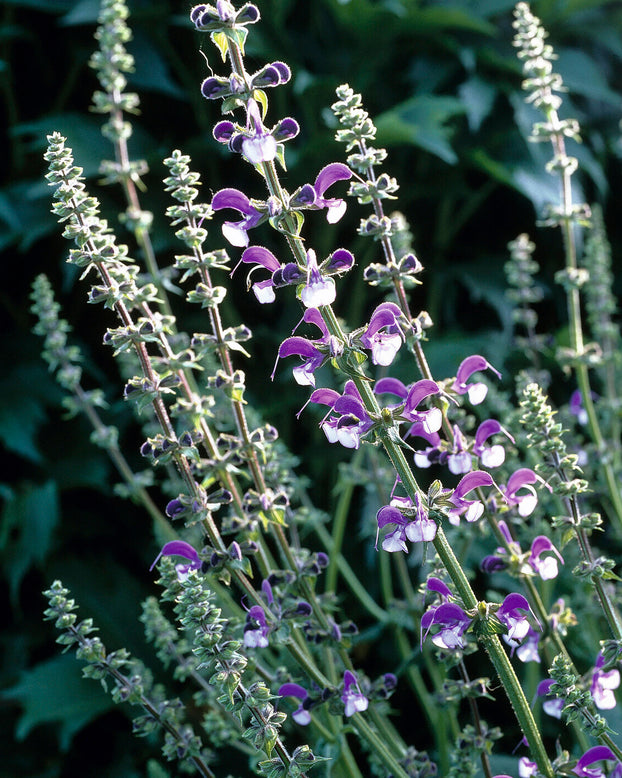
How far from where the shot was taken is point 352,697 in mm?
542

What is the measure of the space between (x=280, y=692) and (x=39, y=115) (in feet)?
4.60

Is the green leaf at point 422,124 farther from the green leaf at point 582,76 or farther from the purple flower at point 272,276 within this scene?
the purple flower at point 272,276

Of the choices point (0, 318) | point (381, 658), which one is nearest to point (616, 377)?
point (381, 658)

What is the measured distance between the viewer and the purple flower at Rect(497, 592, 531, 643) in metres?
0.48

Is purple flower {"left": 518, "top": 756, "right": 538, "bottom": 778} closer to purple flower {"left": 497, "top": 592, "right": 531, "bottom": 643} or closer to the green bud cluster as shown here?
purple flower {"left": 497, "top": 592, "right": 531, "bottom": 643}

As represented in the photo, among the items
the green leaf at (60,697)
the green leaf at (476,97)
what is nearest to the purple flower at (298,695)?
the green leaf at (60,697)

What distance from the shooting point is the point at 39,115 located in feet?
5.32

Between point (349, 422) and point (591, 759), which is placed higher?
point (349, 422)

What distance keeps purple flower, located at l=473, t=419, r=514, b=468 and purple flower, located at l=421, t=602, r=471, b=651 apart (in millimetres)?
112

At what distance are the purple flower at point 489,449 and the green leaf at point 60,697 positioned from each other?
2.39 feet

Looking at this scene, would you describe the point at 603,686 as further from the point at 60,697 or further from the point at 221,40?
the point at 60,697

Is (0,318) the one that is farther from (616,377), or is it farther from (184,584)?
(184,584)

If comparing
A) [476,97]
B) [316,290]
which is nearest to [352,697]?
[316,290]

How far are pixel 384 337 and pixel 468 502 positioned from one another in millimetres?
110
